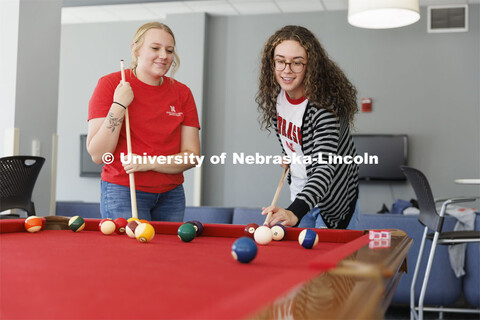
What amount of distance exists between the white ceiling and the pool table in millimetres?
5428

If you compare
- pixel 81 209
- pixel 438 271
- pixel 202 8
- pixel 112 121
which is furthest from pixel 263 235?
pixel 202 8

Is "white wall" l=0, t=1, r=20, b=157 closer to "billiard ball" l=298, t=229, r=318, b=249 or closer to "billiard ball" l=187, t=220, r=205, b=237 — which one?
"billiard ball" l=187, t=220, r=205, b=237

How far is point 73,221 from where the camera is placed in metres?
1.85

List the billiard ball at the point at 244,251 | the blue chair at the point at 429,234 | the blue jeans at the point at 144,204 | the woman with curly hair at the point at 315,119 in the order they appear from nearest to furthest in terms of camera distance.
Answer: the billiard ball at the point at 244,251 → the woman with curly hair at the point at 315,119 → the blue jeans at the point at 144,204 → the blue chair at the point at 429,234

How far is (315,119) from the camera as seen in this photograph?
2.01m

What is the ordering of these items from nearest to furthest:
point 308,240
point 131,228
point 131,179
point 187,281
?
point 187,281, point 308,240, point 131,228, point 131,179

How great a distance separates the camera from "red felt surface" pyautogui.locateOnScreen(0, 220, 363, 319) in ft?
2.49

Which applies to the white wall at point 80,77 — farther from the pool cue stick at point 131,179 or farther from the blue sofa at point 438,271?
the pool cue stick at point 131,179

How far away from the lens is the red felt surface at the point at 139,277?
0.76m

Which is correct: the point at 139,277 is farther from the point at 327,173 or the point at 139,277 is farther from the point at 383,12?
the point at 383,12

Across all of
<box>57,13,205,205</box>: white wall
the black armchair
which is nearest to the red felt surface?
the black armchair

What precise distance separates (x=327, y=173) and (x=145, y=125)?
0.81 metres

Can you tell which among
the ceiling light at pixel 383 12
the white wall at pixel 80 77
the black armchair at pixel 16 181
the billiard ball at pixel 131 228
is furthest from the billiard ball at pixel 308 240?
the white wall at pixel 80 77

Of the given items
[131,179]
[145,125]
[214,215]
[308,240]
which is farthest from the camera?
[214,215]
